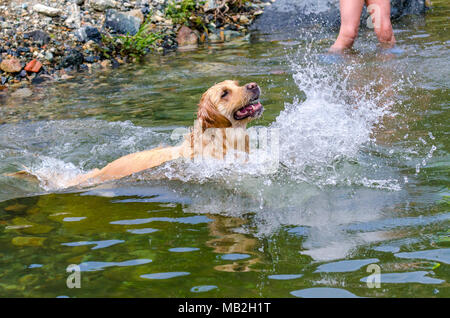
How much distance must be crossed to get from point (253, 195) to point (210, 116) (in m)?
1.03

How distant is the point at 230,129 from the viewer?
5.46 m

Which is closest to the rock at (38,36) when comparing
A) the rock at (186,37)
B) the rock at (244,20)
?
the rock at (186,37)

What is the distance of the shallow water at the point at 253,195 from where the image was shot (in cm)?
319

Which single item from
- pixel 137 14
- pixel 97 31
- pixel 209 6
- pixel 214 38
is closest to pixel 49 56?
pixel 97 31

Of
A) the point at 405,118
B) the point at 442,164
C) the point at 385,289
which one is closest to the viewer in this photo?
the point at 385,289

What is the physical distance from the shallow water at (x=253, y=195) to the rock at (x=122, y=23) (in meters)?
3.01

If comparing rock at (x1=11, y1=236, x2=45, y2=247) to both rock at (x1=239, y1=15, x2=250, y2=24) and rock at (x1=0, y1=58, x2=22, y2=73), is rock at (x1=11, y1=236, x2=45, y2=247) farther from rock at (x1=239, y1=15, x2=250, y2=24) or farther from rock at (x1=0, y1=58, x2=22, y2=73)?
rock at (x1=239, y1=15, x2=250, y2=24)

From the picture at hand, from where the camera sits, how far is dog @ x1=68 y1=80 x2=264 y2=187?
17.3 ft

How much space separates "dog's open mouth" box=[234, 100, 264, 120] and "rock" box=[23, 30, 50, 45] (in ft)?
21.9

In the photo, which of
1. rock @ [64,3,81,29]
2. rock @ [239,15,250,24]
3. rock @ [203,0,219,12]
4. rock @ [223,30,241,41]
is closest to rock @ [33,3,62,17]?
rock @ [64,3,81,29]

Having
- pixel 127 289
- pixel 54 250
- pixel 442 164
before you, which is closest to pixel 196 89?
pixel 442 164

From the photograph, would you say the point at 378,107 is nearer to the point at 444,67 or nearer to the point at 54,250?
the point at 444,67

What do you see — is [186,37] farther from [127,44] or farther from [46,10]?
[46,10]

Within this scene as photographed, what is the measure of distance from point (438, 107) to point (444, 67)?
1854 millimetres
